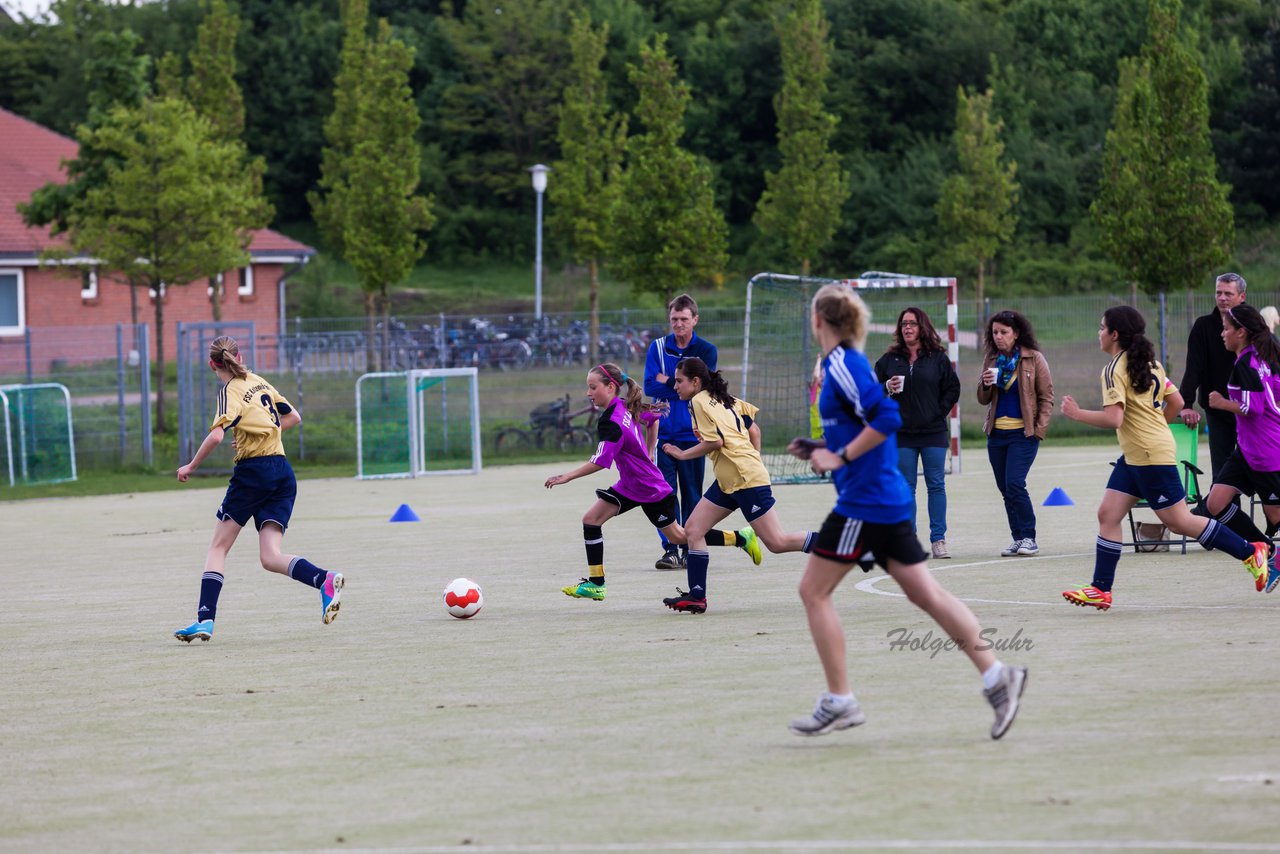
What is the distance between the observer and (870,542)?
6559 mm

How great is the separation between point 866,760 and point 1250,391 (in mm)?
4999

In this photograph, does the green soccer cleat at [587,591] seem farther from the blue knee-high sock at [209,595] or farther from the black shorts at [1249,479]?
the black shorts at [1249,479]

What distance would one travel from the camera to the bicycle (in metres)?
27.6

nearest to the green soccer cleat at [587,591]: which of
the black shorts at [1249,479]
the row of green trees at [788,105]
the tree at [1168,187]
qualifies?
the black shorts at [1249,479]

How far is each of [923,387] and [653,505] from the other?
2972mm

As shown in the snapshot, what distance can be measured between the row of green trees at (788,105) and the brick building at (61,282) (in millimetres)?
2472

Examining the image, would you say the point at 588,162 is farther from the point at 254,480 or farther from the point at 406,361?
the point at 254,480

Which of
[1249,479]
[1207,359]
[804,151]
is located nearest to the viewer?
[1249,479]

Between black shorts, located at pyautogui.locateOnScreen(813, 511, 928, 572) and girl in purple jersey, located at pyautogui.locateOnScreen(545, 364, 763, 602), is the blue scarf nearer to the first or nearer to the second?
girl in purple jersey, located at pyautogui.locateOnScreen(545, 364, 763, 602)

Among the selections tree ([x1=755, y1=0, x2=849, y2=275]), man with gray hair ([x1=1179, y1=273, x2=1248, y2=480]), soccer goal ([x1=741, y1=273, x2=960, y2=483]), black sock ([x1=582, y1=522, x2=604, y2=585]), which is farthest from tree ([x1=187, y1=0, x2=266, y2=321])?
man with gray hair ([x1=1179, y1=273, x2=1248, y2=480])

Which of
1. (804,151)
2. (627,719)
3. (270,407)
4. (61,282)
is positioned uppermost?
(804,151)

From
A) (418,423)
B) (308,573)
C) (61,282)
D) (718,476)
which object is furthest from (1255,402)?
(61,282)

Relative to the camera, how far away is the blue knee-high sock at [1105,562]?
9406 millimetres

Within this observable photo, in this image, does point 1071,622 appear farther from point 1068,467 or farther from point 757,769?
point 1068,467
